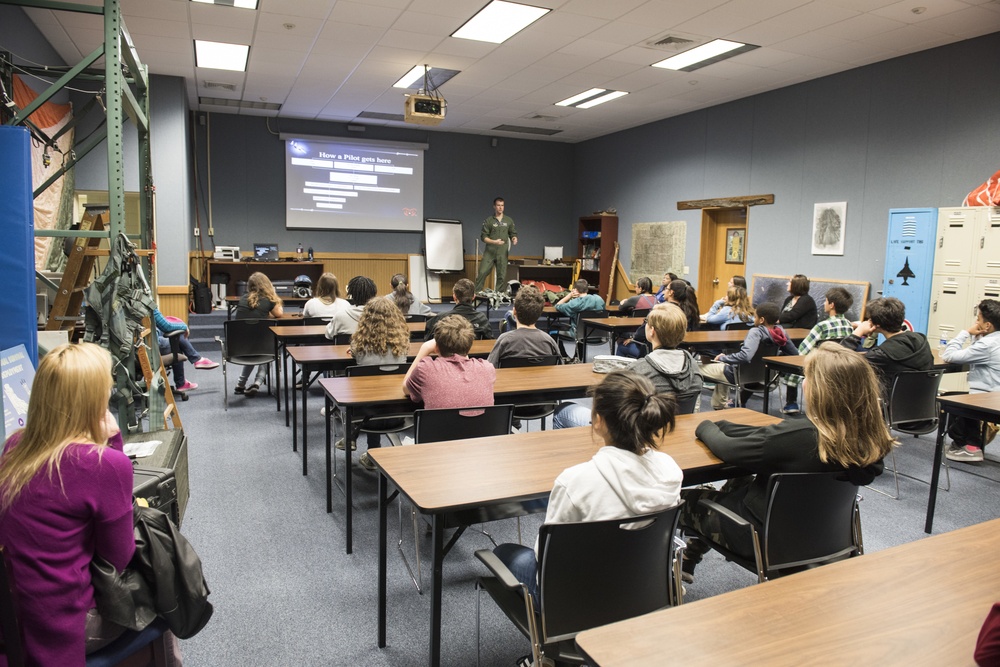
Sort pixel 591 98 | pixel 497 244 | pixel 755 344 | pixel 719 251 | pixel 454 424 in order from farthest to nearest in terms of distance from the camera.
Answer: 1. pixel 497 244
2. pixel 719 251
3. pixel 591 98
4. pixel 755 344
5. pixel 454 424

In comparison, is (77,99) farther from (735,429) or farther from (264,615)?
(735,429)

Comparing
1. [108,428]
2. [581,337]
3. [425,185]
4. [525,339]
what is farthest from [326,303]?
[425,185]

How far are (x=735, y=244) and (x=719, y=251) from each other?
0.34m

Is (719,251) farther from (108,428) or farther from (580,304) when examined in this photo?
(108,428)

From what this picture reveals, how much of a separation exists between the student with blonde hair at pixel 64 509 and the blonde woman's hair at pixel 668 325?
7.55 feet

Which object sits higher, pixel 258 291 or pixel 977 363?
pixel 258 291

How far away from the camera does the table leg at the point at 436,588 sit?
182cm

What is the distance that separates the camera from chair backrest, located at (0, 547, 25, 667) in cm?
128

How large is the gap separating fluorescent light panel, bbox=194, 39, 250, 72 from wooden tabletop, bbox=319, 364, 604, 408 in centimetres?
516

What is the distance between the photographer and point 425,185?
1205cm

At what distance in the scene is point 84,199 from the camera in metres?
7.71

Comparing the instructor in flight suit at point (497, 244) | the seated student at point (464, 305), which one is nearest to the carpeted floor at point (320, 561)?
the seated student at point (464, 305)

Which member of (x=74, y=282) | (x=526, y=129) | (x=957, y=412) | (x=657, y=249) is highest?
(x=526, y=129)

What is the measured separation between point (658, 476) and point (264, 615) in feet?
5.54
